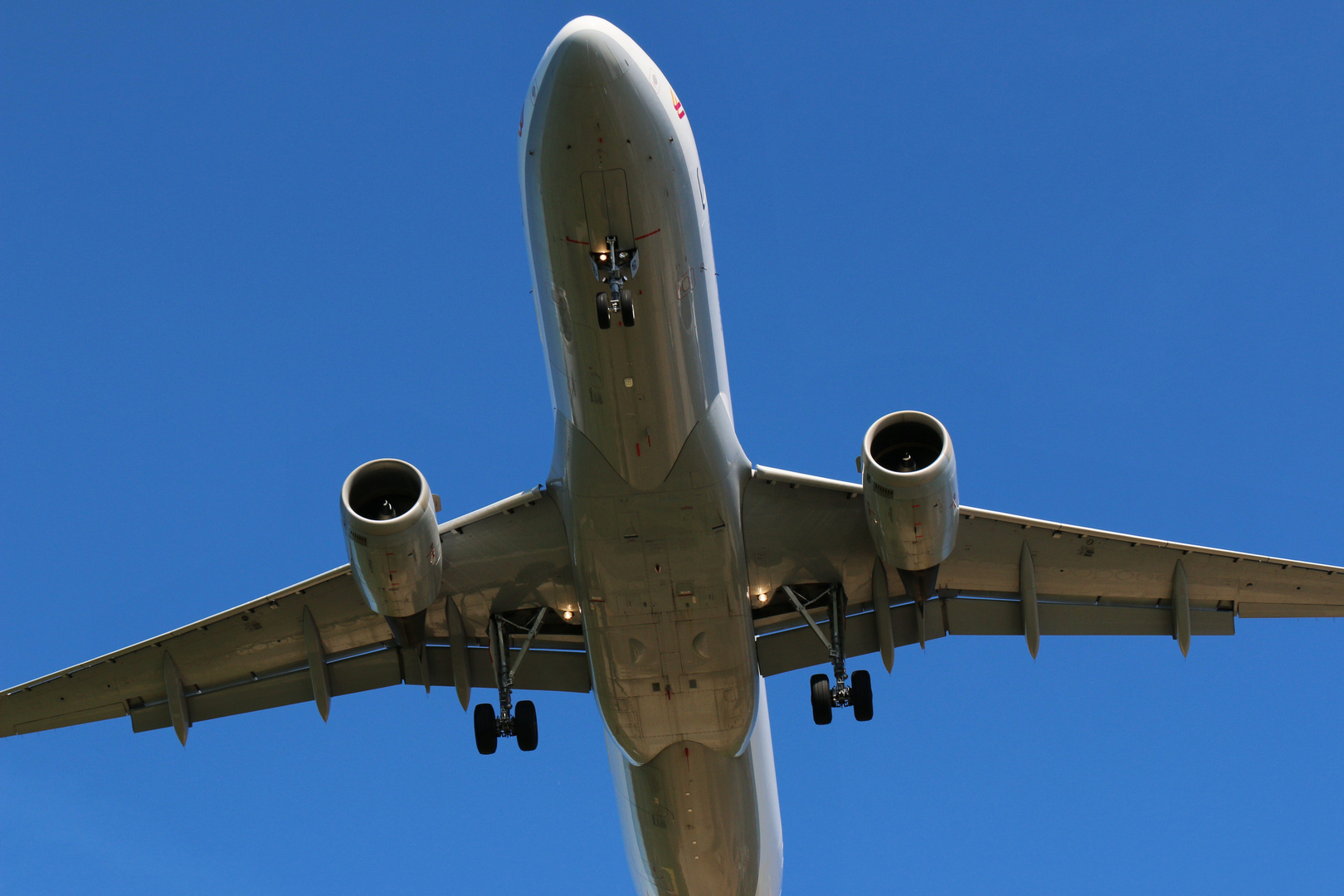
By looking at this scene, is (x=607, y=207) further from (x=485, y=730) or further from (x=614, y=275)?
(x=485, y=730)

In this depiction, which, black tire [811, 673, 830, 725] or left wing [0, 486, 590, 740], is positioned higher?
left wing [0, 486, 590, 740]

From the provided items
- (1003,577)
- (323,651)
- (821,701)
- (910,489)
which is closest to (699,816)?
(821,701)

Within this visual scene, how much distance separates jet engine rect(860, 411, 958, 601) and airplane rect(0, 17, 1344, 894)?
0.11 feet

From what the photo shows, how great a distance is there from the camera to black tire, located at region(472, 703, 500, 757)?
18984 millimetres

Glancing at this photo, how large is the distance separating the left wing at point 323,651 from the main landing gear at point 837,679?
339 cm

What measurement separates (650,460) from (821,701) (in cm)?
489

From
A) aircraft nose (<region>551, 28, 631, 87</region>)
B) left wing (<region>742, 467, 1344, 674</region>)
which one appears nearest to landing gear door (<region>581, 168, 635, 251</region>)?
aircraft nose (<region>551, 28, 631, 87</region>)

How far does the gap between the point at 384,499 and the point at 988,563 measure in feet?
27.0

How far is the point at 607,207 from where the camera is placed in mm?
13852

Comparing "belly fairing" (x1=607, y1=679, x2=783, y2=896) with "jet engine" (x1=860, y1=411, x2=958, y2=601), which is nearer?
"jet engine" (x1=860, y1=411, x2=958, y2=601)

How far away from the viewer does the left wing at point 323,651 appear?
59.3 feet

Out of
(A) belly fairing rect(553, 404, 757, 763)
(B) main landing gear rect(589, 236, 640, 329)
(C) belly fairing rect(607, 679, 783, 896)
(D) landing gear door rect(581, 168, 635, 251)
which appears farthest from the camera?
(C) belly fairing rect(607, 679, 783, 896)

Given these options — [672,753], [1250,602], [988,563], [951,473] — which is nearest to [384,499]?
[672,753]

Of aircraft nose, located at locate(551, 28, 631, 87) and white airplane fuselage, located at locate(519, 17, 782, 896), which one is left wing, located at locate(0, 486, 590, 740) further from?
aircraft nose, located at locate(551, 28, 631, 87)
